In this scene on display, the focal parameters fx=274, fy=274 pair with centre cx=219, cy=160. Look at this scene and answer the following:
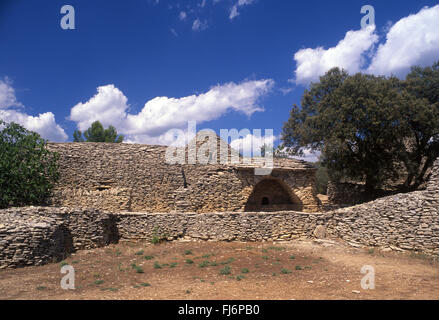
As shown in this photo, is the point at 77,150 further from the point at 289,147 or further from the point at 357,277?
the point at 357,277

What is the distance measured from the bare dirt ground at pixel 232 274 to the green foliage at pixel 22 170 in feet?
17.6

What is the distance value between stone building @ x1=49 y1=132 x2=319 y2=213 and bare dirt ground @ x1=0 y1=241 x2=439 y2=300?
3.78 meters

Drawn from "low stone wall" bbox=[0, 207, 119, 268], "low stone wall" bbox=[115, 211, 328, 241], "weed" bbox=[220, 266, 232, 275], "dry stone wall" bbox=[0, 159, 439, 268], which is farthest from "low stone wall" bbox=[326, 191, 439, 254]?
"low stone wall" bbox=[0, 207, 119, 268]

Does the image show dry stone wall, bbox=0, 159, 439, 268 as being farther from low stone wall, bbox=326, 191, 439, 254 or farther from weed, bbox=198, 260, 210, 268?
weed, bbox=198, 260, 210, 268

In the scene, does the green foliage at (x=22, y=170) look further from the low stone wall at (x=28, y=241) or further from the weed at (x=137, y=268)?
the weed at (x=137, y=268)

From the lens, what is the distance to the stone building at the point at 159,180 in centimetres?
1474

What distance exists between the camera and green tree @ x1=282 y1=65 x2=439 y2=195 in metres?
14.9

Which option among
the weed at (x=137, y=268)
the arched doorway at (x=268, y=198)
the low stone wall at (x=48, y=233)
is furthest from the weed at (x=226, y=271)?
the arched doorway at (x=268, y=198)

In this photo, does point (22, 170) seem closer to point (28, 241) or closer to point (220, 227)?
point (28, 241)

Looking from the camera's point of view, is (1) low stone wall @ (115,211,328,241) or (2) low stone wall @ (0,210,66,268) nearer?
(2) low stone wall @ (0,210,66,268)

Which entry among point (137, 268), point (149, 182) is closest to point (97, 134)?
point (149, 182)
